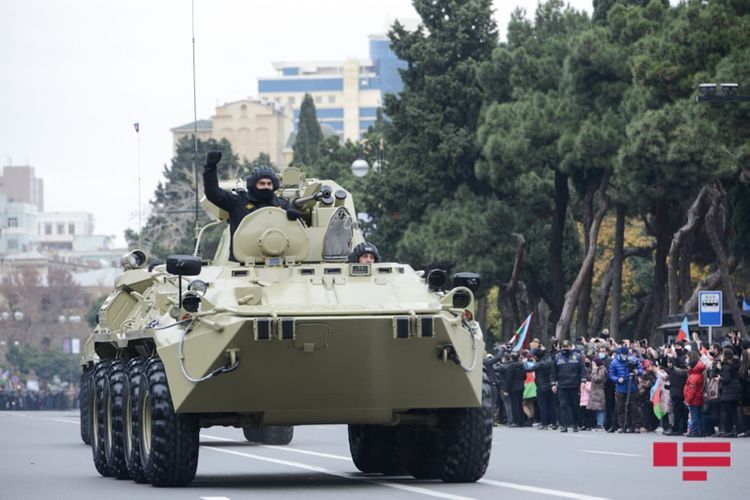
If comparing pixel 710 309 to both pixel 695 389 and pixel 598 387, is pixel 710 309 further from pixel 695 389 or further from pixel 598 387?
pixel 695 389

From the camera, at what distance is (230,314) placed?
1755 cm

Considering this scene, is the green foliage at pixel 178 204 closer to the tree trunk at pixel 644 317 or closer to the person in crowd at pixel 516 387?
the tree trunk at pixel 644 317

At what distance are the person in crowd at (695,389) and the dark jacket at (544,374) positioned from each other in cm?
689

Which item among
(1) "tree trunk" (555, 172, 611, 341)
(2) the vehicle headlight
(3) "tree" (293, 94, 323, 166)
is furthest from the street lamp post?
(3) "tree" (293, 94, 323, 166)

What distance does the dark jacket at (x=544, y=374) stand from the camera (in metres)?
39.3

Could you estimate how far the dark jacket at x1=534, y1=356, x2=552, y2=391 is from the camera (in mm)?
39281

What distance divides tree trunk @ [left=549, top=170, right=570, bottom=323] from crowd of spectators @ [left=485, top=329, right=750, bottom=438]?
1396cm

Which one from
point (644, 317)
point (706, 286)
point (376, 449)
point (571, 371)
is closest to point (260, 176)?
point (376, 449)

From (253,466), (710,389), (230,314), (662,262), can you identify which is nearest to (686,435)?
(710,389)

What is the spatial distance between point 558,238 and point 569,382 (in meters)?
20.8

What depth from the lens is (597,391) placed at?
36656mm

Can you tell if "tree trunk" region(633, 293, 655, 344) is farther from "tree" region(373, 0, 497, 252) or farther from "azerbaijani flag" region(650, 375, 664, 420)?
"azerbaijani flag" region(650, 375, 664, 420)

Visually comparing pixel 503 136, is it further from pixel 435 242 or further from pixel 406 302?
pixel 406 302

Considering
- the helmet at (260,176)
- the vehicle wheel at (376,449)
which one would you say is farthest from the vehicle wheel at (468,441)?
the helmet at (260,176)
